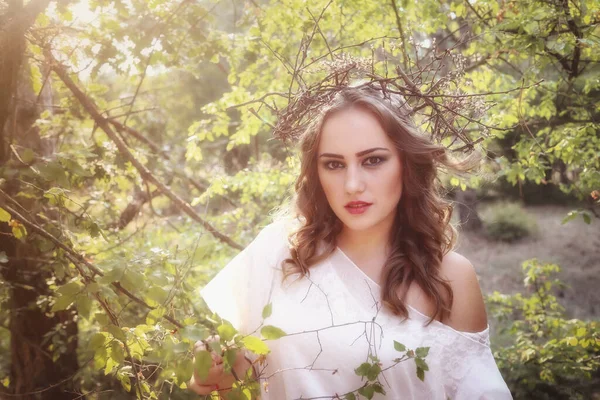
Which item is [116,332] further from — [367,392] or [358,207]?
[358,207]

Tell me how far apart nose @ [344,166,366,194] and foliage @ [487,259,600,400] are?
1672mm

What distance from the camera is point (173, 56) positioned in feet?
10.7

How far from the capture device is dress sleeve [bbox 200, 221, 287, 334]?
2.01 m

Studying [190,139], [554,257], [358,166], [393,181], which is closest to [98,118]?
[190,139]

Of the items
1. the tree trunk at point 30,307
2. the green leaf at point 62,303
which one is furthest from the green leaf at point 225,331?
the tree trunk at point 30,307

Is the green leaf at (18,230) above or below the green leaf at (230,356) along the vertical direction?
above

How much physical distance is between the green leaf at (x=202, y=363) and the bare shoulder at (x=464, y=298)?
1.11 meters

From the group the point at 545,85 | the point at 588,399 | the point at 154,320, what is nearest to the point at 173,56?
the point at 154,320

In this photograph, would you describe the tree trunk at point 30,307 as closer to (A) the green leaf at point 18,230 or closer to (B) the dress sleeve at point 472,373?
(A) the green leaf at point 18,230

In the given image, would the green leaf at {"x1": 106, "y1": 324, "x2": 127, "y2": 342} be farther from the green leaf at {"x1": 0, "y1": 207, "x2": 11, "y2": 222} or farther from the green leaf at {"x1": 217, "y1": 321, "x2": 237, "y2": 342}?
the green leaf at {"x1": 0, "y1": 207, "x2": 11, "y2": 222}

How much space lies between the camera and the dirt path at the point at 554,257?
32.3 feet

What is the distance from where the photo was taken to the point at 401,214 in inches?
87.1

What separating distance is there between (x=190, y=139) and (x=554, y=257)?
11268 millimetres

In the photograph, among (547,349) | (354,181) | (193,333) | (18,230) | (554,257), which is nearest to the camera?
(193,333)
